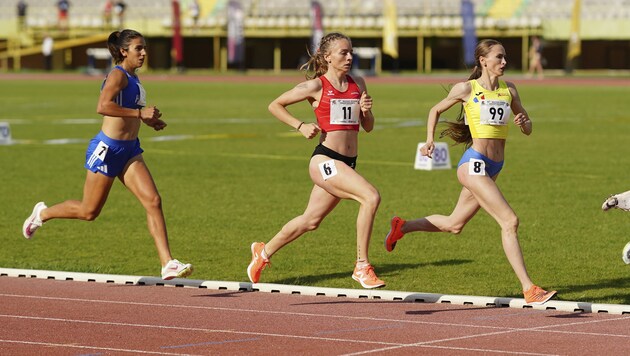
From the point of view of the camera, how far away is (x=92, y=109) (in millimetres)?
42688

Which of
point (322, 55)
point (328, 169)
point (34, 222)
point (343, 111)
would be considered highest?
point (322, 55)

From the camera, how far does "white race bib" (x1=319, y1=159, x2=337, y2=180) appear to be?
1083 centimetres

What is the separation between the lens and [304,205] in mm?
18406

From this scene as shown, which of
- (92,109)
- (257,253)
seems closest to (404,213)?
(257,253)

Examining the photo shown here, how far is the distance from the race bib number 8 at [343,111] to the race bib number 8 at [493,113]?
3.20 ft

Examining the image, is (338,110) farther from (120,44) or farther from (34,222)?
(34,222)

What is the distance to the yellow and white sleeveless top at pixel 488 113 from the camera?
1075 centimetres

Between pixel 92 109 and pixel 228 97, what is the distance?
862 centimetres

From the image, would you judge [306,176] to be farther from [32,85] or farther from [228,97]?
[32,85]

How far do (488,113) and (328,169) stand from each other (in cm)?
129

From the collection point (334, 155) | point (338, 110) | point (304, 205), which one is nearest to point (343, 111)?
point (338, 110)

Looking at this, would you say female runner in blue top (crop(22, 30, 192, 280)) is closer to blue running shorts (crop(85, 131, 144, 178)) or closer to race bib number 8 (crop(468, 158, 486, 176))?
blue running shorts (crop(85, 131, 144, 178))

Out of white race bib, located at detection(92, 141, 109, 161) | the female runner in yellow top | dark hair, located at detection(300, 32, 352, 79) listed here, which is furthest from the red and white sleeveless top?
white race bib, located at detection(92, 141, 109, 161)

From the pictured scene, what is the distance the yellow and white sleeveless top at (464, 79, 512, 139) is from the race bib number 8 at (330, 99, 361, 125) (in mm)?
859
